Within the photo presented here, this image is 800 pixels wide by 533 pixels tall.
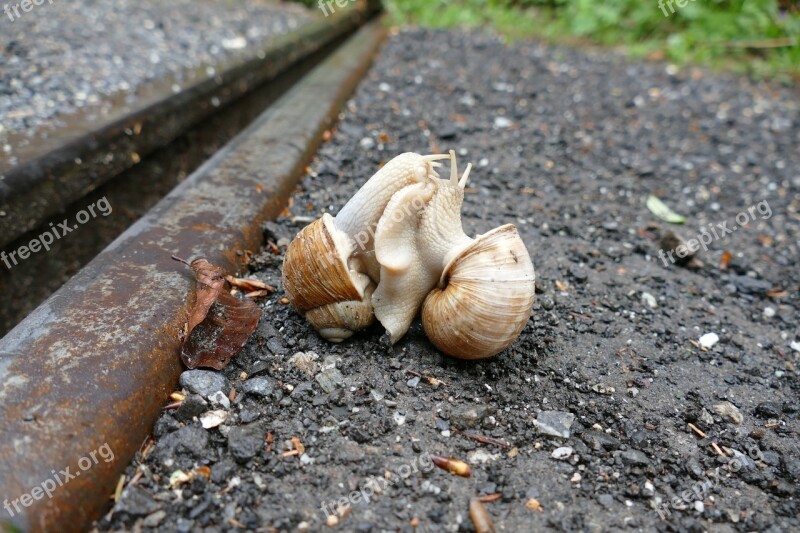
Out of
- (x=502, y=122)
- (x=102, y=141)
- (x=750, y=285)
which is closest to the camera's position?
(x=750, y=285)

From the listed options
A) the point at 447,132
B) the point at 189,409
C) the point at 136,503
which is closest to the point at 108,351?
the point at 189,409

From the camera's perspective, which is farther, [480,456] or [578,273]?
[578,273]

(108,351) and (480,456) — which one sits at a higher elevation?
(108,351)

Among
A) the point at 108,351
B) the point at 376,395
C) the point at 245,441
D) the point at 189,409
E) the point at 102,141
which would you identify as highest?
the point at 102,141

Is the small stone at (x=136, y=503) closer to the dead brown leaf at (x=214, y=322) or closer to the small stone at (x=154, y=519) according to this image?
the small stone at (x=154, y=519)

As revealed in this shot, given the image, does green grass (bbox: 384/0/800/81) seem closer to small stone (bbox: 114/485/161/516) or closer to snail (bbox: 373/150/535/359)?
snail (bbox: 373/150/535/359)

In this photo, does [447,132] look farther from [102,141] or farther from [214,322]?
[214,322]

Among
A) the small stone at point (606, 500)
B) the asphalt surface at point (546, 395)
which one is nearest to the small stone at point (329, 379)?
the asphalt surface at point (546, 395)
